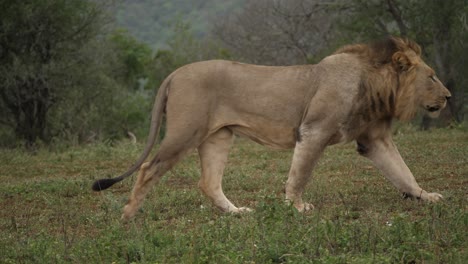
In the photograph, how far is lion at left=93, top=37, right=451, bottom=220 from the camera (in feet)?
20.6

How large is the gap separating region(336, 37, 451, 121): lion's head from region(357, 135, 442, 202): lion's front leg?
296 millimetres

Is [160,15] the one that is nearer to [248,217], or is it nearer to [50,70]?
[50,70]

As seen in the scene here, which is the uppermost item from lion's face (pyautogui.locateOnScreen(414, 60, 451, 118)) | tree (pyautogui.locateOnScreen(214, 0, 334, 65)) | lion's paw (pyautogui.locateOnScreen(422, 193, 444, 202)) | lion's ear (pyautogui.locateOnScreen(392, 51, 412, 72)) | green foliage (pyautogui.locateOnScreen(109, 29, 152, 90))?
lion's ear (pyautogui.locateOnScreen(392, 51, 412, 72))

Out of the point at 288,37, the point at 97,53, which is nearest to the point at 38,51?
the point at 97,53

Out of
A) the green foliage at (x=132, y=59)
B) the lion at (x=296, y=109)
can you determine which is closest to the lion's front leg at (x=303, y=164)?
the lion at (x=296, y=109)

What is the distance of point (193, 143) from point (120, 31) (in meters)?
Result: 30.2

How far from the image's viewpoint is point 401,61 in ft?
21.5

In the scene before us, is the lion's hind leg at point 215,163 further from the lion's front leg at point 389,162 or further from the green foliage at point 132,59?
the green foliage at point 132,59

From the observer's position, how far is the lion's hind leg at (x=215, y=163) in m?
6.66

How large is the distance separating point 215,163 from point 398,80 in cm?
163

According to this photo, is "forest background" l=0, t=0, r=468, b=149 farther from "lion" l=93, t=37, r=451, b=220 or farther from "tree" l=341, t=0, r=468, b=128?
"lion" l=93, t=37, r=451, b=220

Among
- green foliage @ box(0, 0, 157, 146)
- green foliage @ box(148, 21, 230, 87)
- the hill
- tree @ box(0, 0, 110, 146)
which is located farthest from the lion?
the hill

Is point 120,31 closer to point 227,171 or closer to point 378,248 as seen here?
point 227,171

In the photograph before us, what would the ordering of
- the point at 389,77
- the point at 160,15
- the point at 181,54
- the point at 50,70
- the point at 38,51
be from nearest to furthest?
the point at 389,77 → the point at 50,70 → the point at 38,51 → the point at 181,54 → the point at 160,15
